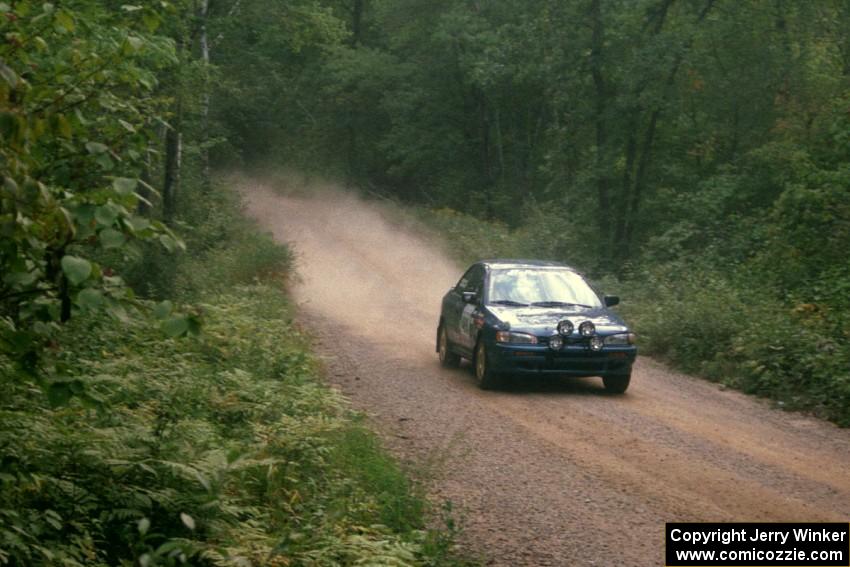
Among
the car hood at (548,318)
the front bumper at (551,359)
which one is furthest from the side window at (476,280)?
the front bumper at (551,359)

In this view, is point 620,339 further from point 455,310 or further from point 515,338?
point 455,310

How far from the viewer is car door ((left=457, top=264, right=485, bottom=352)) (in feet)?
49.9

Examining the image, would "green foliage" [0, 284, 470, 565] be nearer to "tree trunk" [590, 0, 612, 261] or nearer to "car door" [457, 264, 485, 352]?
"car door" [457, 264, 485, 352]

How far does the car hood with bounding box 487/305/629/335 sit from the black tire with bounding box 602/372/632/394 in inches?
25.8

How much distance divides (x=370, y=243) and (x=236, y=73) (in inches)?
363

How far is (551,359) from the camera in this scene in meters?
14.1

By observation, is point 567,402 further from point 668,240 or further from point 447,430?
point 668,240

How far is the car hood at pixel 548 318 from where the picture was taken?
46.9 ft

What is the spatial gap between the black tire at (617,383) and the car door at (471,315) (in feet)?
6.47

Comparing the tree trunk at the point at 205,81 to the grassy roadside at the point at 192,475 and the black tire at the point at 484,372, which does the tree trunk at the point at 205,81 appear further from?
the grassy roadside at the point at 192,475

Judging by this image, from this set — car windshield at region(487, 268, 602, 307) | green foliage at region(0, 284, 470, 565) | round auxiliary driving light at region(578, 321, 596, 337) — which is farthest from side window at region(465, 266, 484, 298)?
green foliage at region(0, 284, 470, 565)

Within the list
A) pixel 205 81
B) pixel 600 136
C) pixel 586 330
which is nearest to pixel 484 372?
pixel 586 330

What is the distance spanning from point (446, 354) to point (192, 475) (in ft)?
33.9

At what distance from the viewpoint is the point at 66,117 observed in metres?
4.92
